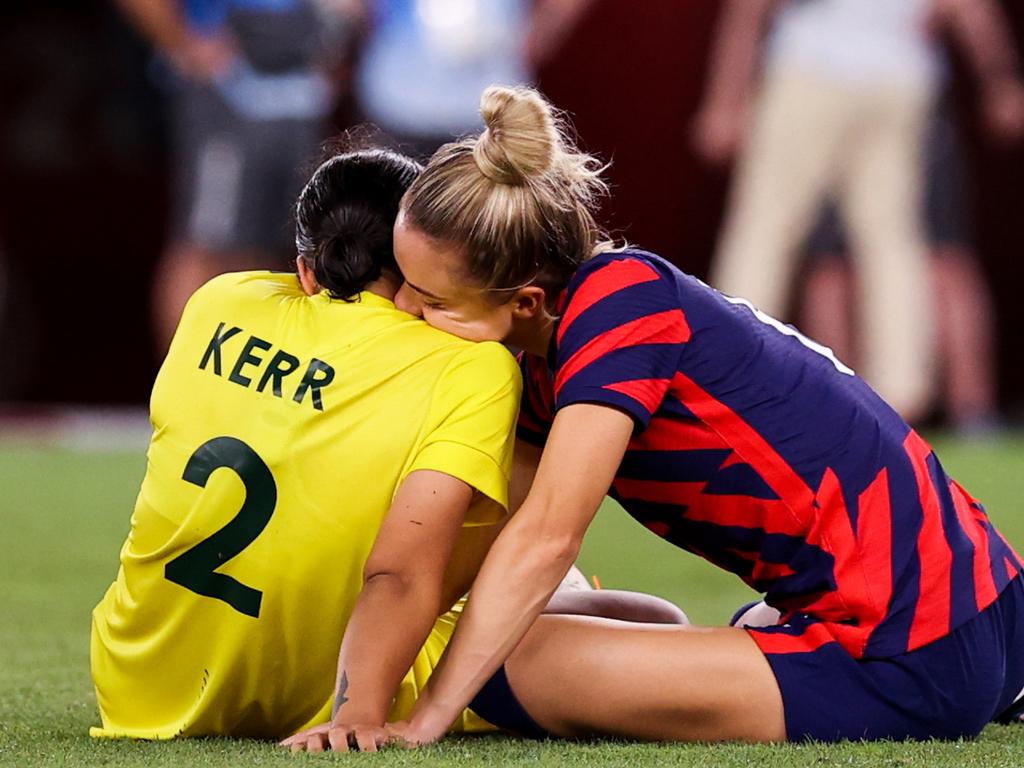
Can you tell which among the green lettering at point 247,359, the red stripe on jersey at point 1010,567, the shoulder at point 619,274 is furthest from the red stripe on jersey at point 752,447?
the green lettering at point 247,359

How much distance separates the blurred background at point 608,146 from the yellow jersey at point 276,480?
226 inches

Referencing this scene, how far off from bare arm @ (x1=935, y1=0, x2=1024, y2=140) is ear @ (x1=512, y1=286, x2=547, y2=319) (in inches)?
280

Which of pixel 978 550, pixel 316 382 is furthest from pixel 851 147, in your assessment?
pixel 316 382

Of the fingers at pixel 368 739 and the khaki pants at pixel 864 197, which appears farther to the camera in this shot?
the khaki pants at pixel 864 197

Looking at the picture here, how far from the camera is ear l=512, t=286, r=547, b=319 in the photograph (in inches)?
93.6

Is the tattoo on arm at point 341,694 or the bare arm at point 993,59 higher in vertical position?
the bare arm at point 993,59

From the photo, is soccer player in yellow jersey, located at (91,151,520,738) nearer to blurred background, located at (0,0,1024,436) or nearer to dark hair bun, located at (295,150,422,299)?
dark hair bun, located at (295,150,422,299)

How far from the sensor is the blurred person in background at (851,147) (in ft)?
28.1

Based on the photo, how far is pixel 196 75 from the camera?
8.54 m

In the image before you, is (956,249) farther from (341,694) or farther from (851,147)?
(341,694)

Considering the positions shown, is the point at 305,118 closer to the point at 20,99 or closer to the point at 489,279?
the point at 20,99

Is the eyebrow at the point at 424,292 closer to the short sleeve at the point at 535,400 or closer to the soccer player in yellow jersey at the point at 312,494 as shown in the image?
the soccer player in yellow jersey at the point at 312,494

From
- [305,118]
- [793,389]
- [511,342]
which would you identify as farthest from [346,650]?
[305,118]

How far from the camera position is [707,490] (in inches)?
94.3
